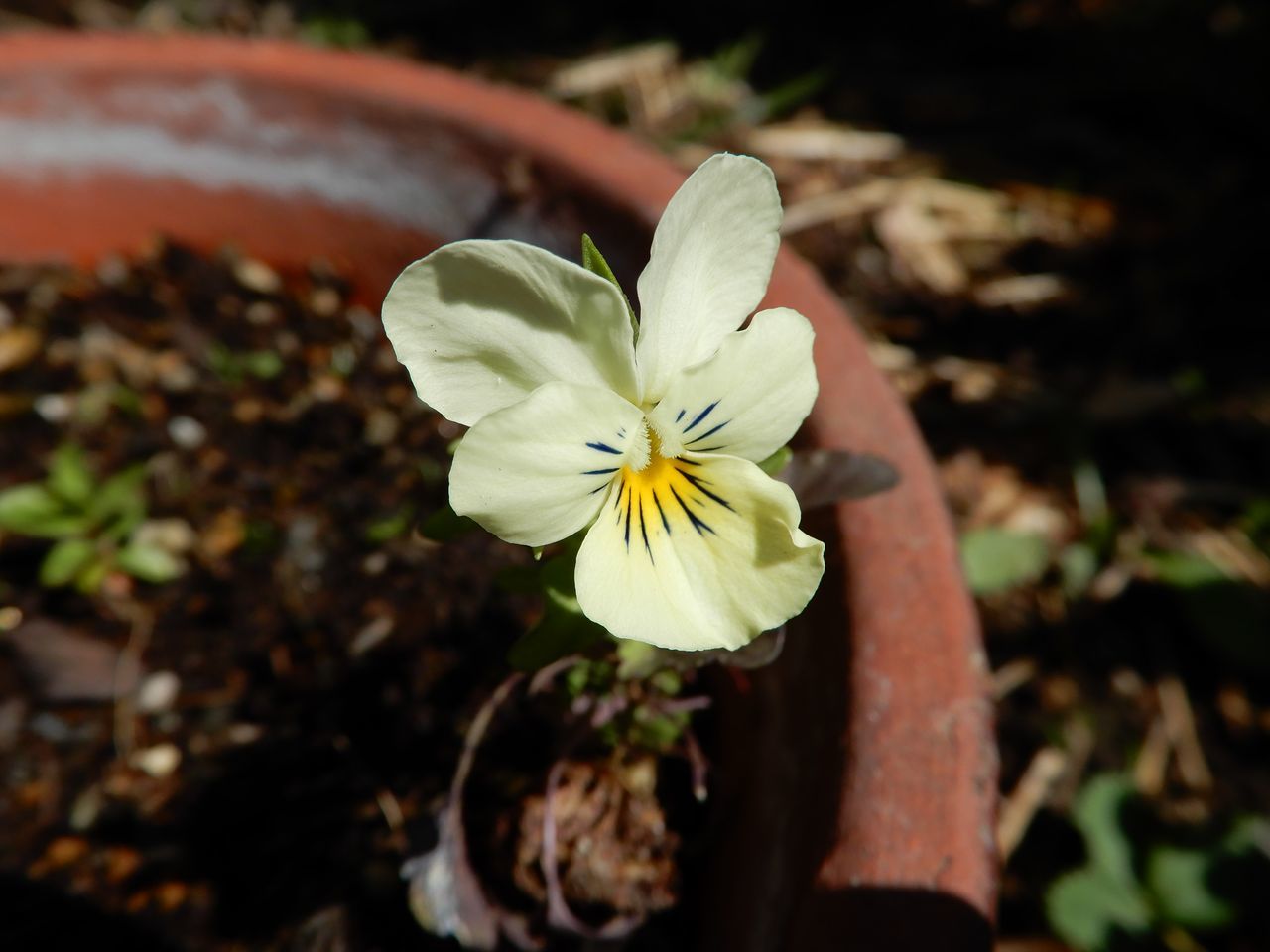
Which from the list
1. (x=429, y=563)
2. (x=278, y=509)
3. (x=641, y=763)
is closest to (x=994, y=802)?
(x=641, y=763)

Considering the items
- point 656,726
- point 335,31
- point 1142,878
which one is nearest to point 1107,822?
point 1142,878

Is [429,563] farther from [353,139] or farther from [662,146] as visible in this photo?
[662,146]

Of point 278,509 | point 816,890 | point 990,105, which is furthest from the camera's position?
point 990,105

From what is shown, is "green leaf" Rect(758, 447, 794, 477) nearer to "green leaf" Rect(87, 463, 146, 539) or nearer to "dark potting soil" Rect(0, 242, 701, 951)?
"dark potting soil" Rect(0, 242, 701, 951)

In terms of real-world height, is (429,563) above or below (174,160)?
below

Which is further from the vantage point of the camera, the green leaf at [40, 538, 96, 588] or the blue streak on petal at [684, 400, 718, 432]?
the green leaf at [40, 538, 96, 588]

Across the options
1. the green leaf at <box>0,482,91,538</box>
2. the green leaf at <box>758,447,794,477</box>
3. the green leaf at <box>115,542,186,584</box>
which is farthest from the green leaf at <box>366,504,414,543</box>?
the green leaf at <box>758,447,794,477</box>
